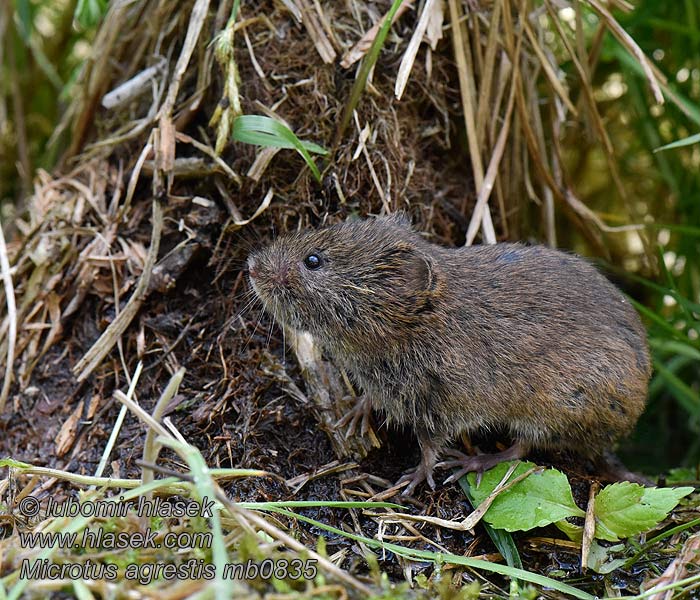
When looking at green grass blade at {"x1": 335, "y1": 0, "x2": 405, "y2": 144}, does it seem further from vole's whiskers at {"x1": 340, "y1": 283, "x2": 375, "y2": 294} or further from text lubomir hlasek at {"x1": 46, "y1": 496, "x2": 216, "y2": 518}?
text lubomir hlasek at {"x1": 46, "y1": 496, "x2": 216, "y2": 518}

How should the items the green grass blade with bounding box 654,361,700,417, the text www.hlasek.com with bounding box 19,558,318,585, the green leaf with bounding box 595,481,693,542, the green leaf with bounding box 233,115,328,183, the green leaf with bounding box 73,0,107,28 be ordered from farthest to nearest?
the green grass blade with bounding box 654,361,700,417, the green leaf with bounding box 73,0,107,28, the green leaf with bounding box 233,115,328,183, the green leaf with bounding box 595,481,693,542, the text www.hlasek.com with bounding box 19,558,318,585

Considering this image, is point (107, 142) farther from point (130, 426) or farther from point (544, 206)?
point (544, 206)

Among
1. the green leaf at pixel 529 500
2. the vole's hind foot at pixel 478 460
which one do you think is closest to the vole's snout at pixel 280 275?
the vole's hind foot at pixel 478 460

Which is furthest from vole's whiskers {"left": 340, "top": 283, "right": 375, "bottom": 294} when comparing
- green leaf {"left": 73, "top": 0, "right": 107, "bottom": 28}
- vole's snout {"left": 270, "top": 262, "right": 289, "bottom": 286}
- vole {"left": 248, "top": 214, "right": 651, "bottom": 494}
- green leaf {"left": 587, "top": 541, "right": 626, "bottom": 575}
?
green leaf {"left": 73, "top": 0, "right": 107, "bottom": 28}

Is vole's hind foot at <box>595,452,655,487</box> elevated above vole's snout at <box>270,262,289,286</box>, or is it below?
below

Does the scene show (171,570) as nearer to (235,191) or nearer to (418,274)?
(418,274)

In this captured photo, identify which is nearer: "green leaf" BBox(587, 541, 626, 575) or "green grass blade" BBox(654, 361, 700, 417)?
"green leaf" BBox(587, 541, 626, 575)

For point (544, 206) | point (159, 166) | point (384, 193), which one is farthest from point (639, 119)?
point (159, 166)
